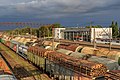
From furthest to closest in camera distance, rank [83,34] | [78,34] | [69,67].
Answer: [78,34], [83,34], [69,67]

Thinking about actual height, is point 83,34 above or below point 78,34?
above

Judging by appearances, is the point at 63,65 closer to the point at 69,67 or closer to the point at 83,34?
the point at 69,67

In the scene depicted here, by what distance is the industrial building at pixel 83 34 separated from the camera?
92.4 m

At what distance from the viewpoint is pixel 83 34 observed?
101 m

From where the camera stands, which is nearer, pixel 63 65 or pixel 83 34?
pixel 63 65

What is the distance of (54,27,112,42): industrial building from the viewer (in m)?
92.4

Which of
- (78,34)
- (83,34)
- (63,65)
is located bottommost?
(78,34)

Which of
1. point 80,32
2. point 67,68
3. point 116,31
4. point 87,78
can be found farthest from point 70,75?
point 116,31

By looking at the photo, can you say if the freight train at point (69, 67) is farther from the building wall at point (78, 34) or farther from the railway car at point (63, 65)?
the building wall at point (78, 34)

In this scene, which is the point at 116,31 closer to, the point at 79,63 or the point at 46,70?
the point at 46,70

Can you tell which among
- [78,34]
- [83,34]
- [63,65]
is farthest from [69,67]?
[78,34]

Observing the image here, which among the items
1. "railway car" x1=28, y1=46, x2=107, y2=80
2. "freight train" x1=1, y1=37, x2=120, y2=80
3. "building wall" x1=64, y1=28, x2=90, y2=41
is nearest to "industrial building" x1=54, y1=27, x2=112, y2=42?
"building wall" x1=64, y1=28, x2=90, y2=41

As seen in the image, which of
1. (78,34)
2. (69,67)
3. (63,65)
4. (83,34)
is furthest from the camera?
(78,34)

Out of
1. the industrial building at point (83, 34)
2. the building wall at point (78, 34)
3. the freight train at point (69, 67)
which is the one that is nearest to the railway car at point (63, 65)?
the freight train at point (69, 67)
